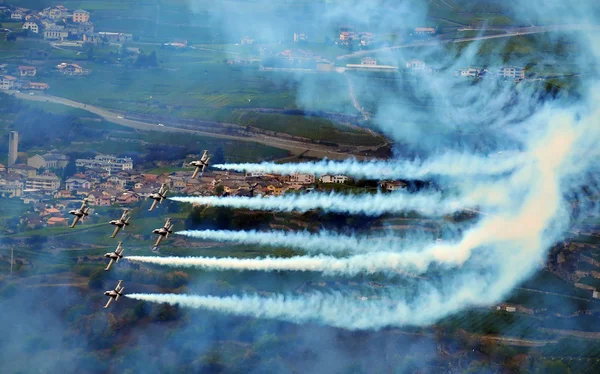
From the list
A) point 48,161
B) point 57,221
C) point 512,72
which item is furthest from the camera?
point 48,161

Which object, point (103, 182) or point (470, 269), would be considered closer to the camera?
point (470, 269)

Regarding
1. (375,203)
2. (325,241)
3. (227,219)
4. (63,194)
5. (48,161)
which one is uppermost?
(375,203)

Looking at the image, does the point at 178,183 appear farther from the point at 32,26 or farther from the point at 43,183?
the point at 32,26

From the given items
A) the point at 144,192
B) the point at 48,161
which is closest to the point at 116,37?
the point at 48,161

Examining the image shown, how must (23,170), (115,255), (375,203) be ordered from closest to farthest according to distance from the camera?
(115,255) → (375,203) → (23,170)

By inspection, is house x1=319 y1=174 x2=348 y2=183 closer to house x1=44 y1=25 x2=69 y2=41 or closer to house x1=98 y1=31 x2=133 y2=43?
house x1=98 y1=31 x2=133 y2=43

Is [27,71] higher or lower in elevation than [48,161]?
higher

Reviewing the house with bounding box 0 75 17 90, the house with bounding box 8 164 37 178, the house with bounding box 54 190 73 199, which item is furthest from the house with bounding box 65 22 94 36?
the house with bounding box 54 190 73 199
